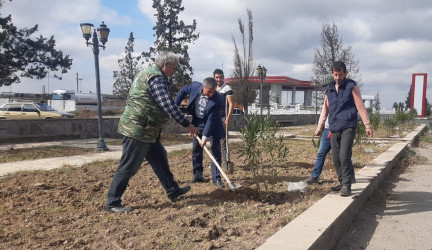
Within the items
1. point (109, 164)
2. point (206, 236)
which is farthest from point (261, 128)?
point (109, 164)

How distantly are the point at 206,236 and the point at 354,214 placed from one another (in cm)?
204

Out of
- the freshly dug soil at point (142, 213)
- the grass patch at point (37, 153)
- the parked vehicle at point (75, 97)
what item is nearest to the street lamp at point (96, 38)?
the grass patch at point (37, 153)

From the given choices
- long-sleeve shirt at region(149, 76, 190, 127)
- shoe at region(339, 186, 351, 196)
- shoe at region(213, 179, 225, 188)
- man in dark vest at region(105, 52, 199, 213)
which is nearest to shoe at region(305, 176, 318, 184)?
shoe at region(339, 186, 351, 196)

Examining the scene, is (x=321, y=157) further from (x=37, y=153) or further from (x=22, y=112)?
(x=22, y=112)

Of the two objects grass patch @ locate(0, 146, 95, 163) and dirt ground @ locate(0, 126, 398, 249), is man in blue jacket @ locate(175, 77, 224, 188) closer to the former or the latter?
dirt ground @ locate(0, 126, 398, 249)

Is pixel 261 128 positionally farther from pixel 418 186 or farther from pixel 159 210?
pixel 418 186

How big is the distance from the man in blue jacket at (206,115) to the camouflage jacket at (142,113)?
3.65ft

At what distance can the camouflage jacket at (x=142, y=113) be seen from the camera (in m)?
3.64

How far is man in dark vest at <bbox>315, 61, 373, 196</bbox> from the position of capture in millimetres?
4277

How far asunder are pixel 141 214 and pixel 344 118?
8.34 feet

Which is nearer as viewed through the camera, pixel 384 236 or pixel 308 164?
pixel 384 236

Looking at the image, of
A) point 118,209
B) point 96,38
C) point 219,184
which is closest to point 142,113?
point 118,209

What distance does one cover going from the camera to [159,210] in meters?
3.69

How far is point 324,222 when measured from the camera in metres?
3.15
